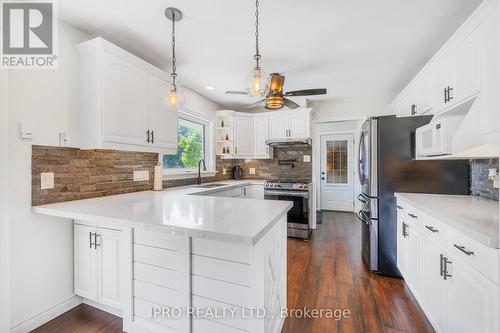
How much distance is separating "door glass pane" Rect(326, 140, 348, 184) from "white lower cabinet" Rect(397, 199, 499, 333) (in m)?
3.85

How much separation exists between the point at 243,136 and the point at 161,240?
3.22 meters

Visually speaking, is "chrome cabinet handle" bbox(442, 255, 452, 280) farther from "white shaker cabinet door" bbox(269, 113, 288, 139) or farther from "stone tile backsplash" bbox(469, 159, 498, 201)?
"white shaker cabinet door" bbox(269, 113, 288, 139)

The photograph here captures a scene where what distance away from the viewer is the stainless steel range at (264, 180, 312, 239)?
371 cm

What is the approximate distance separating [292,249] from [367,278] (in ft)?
3.54

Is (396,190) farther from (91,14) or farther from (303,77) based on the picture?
(91,14)

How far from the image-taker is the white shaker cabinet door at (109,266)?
172 cm

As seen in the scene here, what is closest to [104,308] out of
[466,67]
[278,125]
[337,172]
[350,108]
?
[466,67]

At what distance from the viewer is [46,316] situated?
1788mm

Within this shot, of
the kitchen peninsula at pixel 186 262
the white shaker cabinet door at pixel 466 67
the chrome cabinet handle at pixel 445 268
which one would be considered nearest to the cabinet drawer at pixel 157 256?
the kitchen peninsula at pixel 186 262

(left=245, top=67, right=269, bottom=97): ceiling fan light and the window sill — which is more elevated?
(left=245, top=67, right=269, bottom=97): ceiling fan light

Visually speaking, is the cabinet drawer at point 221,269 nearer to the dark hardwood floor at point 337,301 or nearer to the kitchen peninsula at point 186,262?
the kitchen peninsula at point 186,262

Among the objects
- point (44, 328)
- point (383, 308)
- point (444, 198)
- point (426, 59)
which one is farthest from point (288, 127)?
point (44, 328)

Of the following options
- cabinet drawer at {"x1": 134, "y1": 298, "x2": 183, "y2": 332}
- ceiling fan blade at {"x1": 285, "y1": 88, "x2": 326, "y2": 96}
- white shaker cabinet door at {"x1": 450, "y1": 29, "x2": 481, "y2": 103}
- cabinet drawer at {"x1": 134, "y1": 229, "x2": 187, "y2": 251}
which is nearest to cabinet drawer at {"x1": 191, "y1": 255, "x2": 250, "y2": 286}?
cabinet drawer at {"x1": 134, "y1": 229, "x2": 187, "y2": 251}

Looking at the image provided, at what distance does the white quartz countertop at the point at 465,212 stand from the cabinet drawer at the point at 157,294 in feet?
5.50
